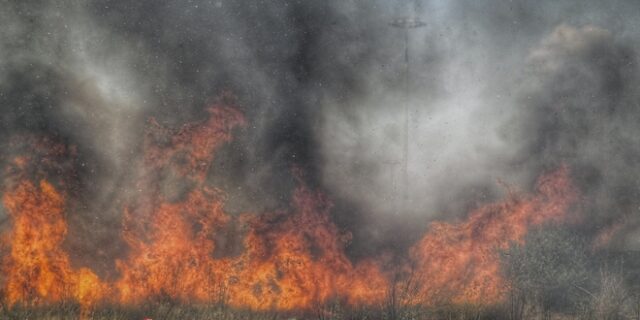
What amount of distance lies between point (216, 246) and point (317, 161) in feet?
13.7

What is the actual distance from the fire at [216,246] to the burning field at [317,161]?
6 cm

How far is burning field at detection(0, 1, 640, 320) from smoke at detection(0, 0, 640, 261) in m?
0.07

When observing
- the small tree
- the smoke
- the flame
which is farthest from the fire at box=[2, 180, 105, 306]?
the small tree

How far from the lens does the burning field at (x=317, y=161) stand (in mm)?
12672

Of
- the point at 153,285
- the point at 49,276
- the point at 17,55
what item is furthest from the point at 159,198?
the point at 17,55

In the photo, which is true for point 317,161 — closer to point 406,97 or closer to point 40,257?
point 406,97

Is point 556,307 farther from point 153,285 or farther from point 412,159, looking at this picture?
point 153,285

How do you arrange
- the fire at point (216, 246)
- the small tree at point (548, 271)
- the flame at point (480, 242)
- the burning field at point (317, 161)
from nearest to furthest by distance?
the small tree at point (548, 271), the fire at point (216, 246), the burning field at point (317, 161), the flame at point (480, 242)

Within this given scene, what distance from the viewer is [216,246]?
548 inches

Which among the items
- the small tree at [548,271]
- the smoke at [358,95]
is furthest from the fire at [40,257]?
the small tree at [548,271]

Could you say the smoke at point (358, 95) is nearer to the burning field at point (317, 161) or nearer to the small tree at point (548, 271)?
the burning field at point (317, 161)

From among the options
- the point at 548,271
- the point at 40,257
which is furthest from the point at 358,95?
the point at 40,257

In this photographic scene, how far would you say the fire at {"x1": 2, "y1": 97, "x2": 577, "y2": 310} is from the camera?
12.4 meters

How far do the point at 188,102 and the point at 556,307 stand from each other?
39.6ft
